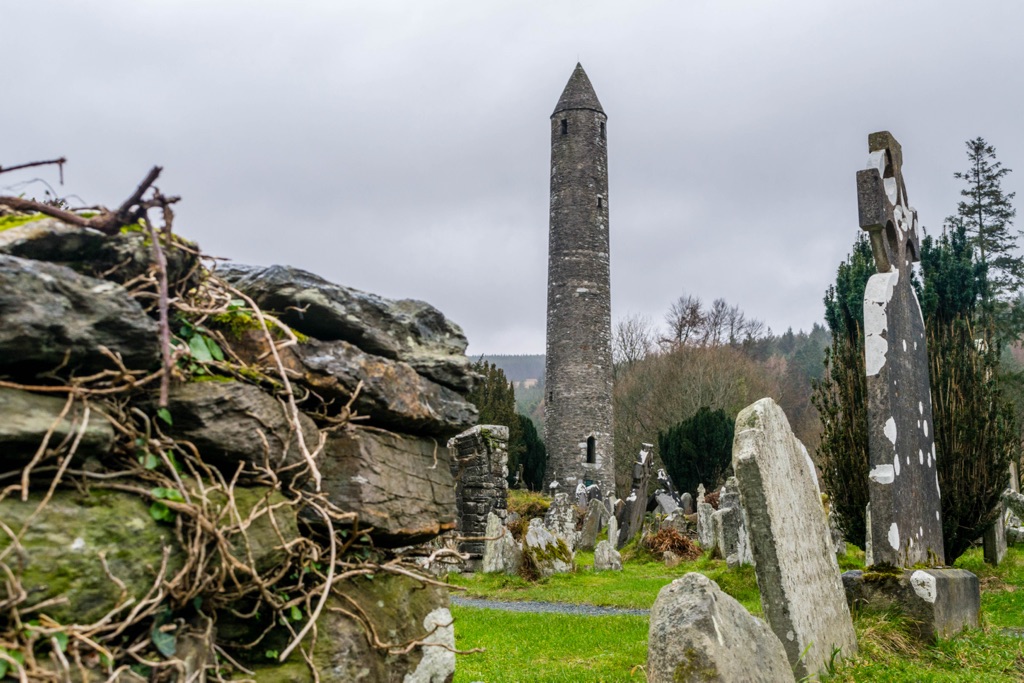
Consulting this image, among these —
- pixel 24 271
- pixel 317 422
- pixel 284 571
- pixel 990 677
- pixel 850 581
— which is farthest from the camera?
pixel 850 581

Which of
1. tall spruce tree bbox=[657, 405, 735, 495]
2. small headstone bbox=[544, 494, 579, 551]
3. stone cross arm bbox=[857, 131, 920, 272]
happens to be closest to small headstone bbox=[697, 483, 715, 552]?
small headstone bbox=[544, 494, 579, 551]

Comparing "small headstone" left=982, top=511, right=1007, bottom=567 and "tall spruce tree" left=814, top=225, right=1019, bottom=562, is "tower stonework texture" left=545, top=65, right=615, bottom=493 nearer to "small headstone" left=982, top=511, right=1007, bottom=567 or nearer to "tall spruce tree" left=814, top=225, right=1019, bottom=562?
"small headstone" left=982, top=511, right=1007, bottom=567

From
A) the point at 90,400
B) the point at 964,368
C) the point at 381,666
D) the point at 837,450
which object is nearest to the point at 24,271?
the point at 90,400

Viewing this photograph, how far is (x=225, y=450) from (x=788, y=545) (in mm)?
3438

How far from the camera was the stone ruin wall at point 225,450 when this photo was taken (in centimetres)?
203

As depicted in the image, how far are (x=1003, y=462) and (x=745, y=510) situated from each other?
607cm

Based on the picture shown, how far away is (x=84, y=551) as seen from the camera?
205 cm

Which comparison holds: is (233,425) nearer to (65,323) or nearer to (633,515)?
(65,323)

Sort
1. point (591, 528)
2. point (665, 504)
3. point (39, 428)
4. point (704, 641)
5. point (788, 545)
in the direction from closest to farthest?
point (39, 428), point (704, 641), point (788, 545), point (591, 528), point (665, 504)

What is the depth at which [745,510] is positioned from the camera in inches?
189

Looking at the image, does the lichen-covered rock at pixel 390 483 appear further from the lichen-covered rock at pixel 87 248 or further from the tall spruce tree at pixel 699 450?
the tall spruce tree at pixel 699 450

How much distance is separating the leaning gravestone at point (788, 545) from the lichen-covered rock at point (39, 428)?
3.44 m

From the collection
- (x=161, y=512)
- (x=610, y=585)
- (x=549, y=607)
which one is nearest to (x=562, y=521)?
(x=610, y=585)

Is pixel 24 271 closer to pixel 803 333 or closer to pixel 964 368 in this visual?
pixel 964 368
